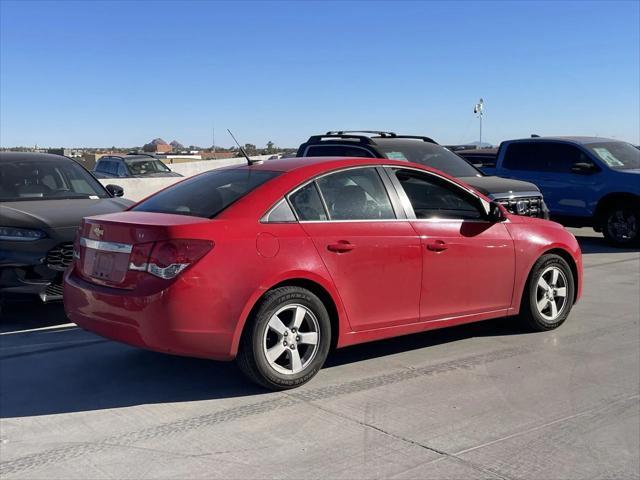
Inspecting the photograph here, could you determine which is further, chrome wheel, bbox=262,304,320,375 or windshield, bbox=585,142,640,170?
windshield, bbox=585,142,640,170

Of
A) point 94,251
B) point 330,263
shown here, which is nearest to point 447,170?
point 330,263

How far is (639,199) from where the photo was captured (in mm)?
12500

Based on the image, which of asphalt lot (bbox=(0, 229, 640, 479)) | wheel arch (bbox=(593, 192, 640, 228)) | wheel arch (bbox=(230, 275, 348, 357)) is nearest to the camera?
asphalt lot (bbox=(0, 229, 640, 479))

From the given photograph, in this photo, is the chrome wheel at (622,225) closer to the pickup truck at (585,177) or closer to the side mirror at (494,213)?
the pickup truck at (585,177)

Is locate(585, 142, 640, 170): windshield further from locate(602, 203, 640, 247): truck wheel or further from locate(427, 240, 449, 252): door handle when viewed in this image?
locate(427, 240, 449, 252): door handle

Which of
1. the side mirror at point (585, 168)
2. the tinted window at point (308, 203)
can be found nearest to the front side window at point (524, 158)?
the side mirror at point (585, 168)

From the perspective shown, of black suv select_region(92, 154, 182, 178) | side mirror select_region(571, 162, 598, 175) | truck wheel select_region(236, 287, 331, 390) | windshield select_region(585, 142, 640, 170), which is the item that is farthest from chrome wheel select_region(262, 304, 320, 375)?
black suv select_region(92, 154, 182, 178)

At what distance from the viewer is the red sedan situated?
4668 millimetres

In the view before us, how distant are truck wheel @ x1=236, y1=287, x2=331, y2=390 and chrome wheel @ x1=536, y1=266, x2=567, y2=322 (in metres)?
2.47

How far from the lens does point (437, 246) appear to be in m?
5.79

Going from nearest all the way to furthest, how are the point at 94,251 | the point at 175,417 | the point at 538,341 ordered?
the point at 175,417
the point at 94,251
the point at 538,341

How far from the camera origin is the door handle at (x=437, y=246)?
226 inches

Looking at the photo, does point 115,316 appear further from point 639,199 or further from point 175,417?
point 639,199

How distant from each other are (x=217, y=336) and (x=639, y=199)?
33.0ft
